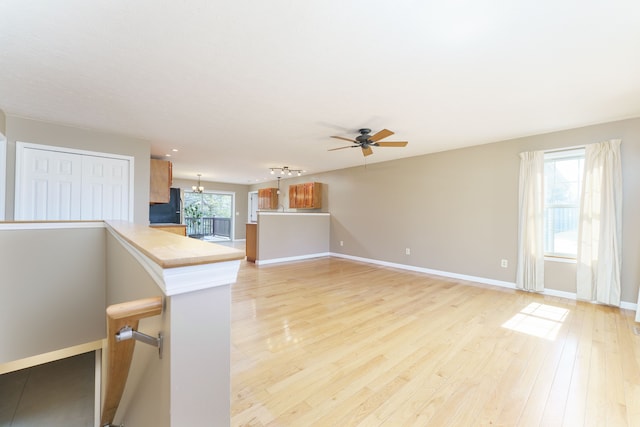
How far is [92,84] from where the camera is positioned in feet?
8.06

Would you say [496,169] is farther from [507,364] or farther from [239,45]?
[239,45]

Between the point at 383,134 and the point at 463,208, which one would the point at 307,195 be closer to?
the point at 463,208

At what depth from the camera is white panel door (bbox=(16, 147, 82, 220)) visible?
3.42m

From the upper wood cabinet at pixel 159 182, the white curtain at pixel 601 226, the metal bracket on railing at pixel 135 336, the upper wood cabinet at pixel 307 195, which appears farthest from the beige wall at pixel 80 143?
the white curtain at pixel 601 226

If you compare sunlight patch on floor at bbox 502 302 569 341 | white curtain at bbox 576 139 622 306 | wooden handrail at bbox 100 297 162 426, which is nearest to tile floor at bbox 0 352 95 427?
wooden handrail at bbox 100 297 162 426

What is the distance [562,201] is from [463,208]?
1.29 meters

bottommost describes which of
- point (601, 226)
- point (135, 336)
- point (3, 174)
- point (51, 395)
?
point (51, 395)

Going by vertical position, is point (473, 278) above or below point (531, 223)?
below

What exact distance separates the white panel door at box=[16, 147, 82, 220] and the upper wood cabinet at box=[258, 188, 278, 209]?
17.6ft

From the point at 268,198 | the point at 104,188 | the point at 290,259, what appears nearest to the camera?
the point at 104,188

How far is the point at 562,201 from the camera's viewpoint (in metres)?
3.71

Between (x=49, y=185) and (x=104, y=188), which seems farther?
(x=104, y=188)

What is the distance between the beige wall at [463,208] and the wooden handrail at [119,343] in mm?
4821

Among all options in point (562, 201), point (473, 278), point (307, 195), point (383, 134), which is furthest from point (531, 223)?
point (307, 195)
